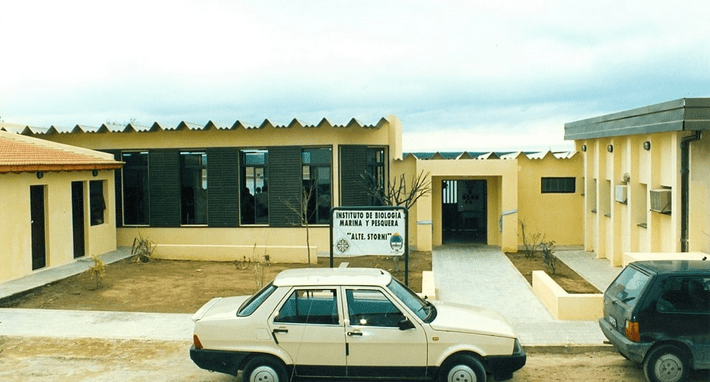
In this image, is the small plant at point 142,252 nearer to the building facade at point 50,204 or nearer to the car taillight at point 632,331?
the building facade at point 50,204

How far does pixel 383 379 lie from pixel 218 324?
210 cm

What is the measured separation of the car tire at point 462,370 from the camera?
7.43 m

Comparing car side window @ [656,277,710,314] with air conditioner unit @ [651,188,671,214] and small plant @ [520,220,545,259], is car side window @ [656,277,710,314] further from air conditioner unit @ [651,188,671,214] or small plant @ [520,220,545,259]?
small plant @ [520,220,545,259]

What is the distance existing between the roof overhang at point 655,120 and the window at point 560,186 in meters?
2.21

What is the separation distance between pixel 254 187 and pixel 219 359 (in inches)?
505

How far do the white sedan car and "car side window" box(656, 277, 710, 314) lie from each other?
199 cm

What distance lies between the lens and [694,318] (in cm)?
786

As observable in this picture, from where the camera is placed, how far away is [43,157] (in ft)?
53.7

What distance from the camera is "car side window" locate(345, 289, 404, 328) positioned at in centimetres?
757

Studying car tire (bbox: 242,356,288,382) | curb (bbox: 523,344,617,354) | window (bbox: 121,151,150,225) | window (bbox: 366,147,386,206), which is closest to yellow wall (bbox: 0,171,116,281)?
window (bbox: 121,151,150,225)

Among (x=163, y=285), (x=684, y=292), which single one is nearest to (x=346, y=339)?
(x=684, y=292)

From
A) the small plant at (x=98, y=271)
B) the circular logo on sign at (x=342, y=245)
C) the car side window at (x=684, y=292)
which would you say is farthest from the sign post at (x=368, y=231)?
the small plant at (x=98, y=271)

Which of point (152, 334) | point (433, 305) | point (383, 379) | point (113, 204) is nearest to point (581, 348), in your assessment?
point (433, 305)

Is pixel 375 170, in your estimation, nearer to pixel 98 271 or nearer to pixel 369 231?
pixel 369 231
